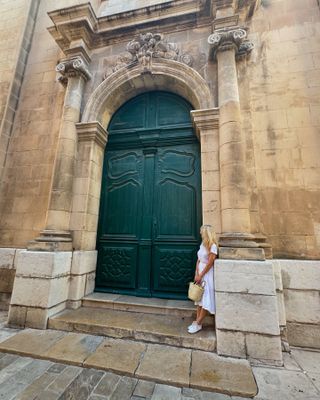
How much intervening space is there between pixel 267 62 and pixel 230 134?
1.83 meters

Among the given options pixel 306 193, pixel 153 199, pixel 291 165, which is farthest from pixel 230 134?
pixel 153 199

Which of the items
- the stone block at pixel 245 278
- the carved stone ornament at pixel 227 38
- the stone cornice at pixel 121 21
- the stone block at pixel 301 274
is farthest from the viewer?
the stone cornice at pixel 121 21

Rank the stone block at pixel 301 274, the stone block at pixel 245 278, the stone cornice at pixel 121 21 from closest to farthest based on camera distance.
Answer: the stone block at pixel 245 278
the stone block at pixel 301 274
the stone cornice at pixel 121 21

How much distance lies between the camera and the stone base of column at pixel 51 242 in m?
3.35

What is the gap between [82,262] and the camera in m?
3.63

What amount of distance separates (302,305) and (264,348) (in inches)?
37.4

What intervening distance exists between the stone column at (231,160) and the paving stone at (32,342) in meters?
2.43

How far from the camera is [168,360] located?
7.57 ft

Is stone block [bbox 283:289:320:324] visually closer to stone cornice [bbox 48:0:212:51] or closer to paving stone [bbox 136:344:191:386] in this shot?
paving stone [bbox 136:344:191:386]

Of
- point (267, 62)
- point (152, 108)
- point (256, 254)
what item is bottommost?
point (256, 254)

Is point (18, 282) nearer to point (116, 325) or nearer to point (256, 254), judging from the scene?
point (116, 325)

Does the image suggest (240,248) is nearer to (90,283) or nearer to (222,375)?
(222,375)

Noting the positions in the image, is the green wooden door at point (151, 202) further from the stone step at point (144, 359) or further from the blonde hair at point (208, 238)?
the stone step at point (144, 359)

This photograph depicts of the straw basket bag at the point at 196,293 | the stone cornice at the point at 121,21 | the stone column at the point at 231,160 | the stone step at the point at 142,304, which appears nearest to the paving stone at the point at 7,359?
the stone step at the point at 142,304
